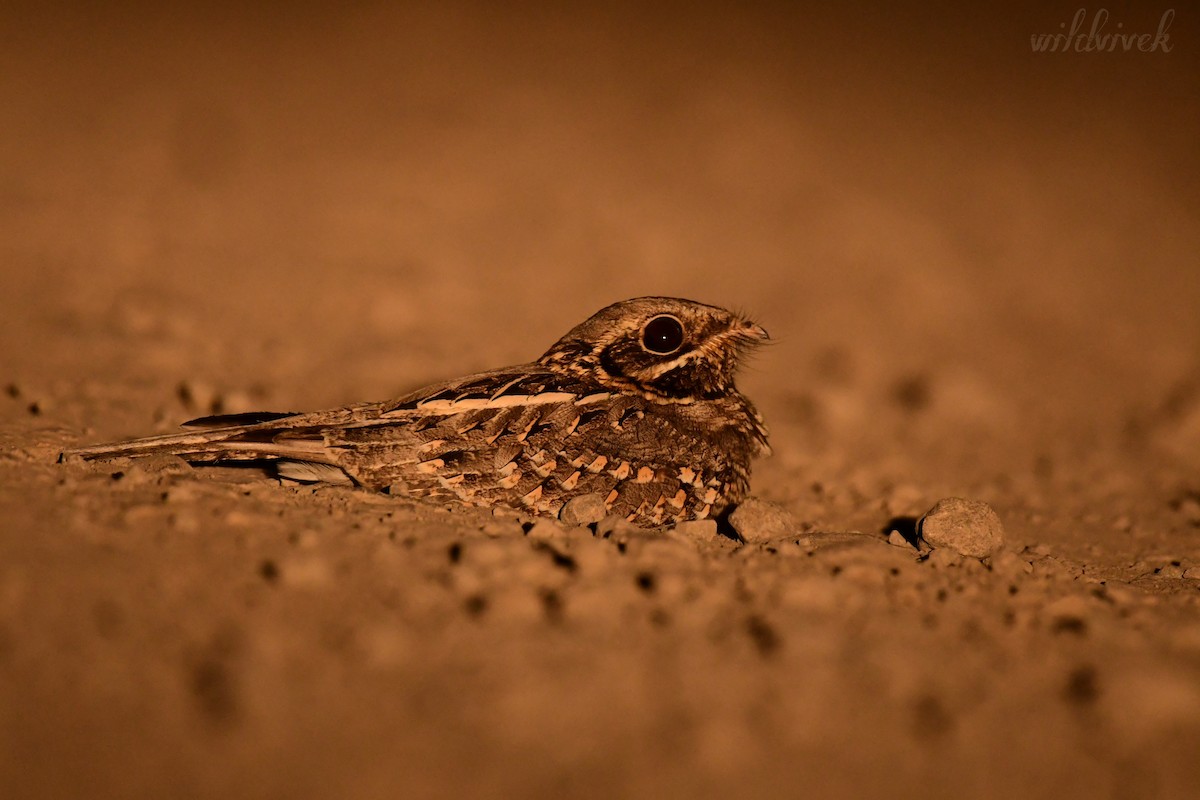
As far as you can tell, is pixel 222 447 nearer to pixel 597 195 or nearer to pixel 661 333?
pixel 661 333

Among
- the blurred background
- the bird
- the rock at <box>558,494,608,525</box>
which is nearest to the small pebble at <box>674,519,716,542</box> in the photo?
the bird

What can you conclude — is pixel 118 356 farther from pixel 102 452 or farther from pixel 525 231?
pixel 525 231

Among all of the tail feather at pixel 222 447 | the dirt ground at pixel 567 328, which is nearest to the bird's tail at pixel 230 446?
the tail feather at pixel 222 447

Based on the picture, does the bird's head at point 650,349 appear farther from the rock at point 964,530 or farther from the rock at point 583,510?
the rock at point 964,530

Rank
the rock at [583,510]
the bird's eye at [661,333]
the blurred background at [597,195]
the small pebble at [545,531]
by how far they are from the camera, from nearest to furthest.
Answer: the small pebble at [545,531] < the rock at [583,510] < the bird's eye at [661,333] < the blurred background at [597,195]

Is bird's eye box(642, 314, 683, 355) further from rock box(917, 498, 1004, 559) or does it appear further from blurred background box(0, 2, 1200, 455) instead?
blurred background box(0, 2, 1200, 455)

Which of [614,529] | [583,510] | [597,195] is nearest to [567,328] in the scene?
[597,195]
